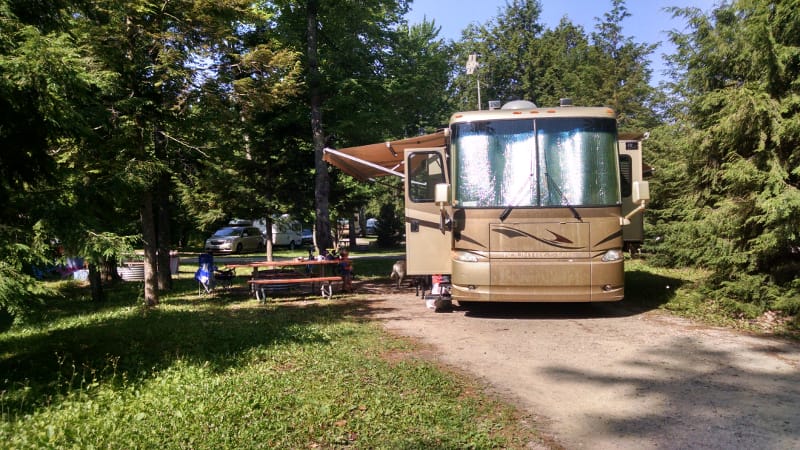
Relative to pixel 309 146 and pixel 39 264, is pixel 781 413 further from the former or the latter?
pixel 309 146

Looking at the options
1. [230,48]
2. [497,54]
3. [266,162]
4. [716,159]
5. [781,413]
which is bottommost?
[781,413]

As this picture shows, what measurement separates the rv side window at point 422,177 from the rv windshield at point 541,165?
3.64 ft

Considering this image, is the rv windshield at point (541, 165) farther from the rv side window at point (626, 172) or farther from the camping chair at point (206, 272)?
the camping chair at point (206, 272)

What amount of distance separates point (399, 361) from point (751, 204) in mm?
5185

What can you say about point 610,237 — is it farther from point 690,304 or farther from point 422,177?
point 422,177

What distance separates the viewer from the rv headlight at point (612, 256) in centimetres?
761

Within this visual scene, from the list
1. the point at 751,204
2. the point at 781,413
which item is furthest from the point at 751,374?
the point at 751,204

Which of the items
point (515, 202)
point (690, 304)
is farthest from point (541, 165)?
point (690, 304)

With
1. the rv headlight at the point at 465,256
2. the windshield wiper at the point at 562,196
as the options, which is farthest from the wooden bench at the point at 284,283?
the windshield wiper at the point at 562,196

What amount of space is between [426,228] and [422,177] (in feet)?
2.90

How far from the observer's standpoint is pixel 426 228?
895 cm

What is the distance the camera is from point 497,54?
3241 centimetres

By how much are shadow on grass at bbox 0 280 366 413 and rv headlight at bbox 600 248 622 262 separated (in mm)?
4028

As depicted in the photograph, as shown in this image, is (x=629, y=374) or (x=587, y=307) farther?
(x=587, y=307)
